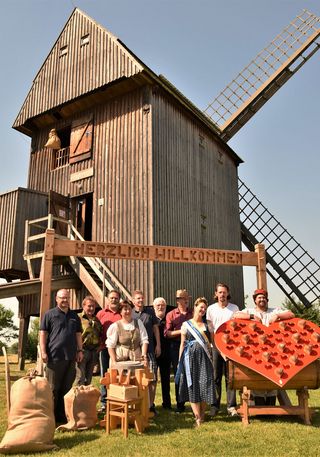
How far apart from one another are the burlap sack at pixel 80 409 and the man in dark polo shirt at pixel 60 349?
42 centimetres

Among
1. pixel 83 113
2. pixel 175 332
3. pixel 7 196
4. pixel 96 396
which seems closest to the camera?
pixel 96 396

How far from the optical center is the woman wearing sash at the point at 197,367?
540 centimetres

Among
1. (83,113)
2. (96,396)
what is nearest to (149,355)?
(96,396)

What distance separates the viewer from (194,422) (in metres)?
5.48

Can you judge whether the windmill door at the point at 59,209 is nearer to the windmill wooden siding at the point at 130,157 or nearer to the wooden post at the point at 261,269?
the windmill wooden siding at the point at 130,157

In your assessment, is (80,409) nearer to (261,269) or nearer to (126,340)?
(126,340)

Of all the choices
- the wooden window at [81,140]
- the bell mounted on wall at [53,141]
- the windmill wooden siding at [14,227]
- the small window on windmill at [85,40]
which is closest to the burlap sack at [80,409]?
the windmill wooden siding at [14,227]

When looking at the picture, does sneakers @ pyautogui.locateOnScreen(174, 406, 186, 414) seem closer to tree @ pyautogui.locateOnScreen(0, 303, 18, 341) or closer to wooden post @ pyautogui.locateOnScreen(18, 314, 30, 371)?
wooden post @ pyautogui.locateOnScreen(18, 314, 30, 371)

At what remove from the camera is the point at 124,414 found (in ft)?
15.9

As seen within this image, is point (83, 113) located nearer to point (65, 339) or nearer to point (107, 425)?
point (65, 339)

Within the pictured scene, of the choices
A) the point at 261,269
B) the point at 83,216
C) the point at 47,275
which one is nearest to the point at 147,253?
the point at 47,275

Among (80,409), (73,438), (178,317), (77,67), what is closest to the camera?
(73,438)

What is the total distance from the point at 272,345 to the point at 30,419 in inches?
118

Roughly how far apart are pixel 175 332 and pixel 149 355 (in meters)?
0.62
